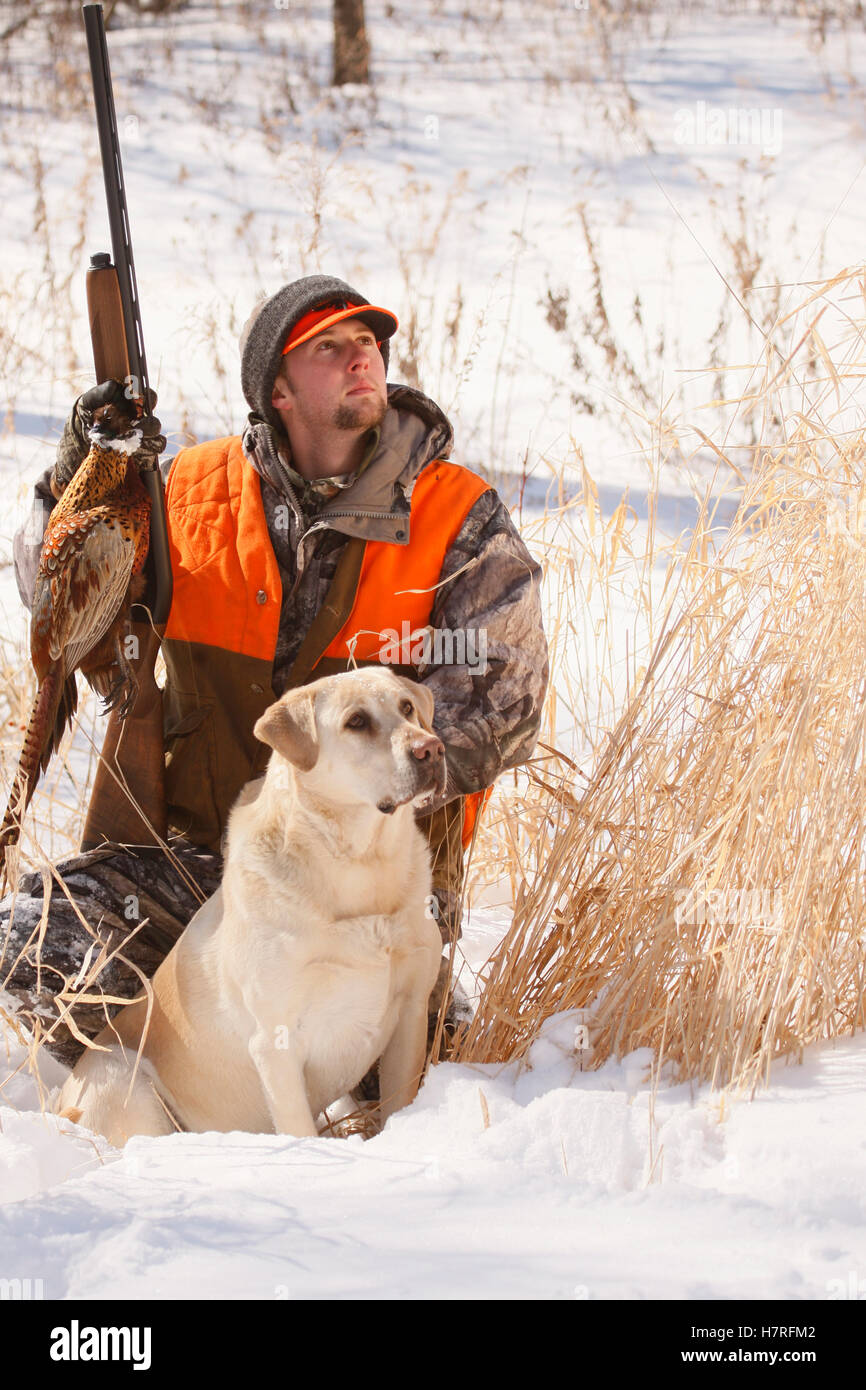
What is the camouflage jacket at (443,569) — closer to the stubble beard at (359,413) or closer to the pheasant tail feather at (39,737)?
the stubble beard at (359,413)

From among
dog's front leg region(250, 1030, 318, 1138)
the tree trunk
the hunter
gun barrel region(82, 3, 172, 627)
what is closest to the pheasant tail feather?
the hunter

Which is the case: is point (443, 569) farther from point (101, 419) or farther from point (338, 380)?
point (101, 419)

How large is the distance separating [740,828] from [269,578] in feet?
4.89

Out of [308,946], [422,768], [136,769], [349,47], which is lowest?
[308,946]

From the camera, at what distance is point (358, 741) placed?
110 inches

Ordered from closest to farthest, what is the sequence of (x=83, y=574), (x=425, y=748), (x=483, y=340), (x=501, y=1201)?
(x=501, y=1201) → (x=425, y=748) → (x=83, y=574) → (x=483, y=340)

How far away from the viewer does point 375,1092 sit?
11.5ft

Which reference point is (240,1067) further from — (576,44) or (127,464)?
(576,44)

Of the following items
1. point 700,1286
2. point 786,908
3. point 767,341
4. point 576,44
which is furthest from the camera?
point 576,44

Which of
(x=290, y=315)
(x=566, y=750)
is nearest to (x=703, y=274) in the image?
(x=566, y=750)

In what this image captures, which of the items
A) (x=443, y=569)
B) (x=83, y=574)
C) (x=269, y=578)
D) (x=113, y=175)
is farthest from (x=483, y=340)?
(x=83, y=574)

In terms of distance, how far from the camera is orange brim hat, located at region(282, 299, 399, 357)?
12.1 ft

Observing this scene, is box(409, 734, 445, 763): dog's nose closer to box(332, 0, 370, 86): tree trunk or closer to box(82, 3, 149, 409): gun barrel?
box(82, 3, 149, 409): gun barrel
